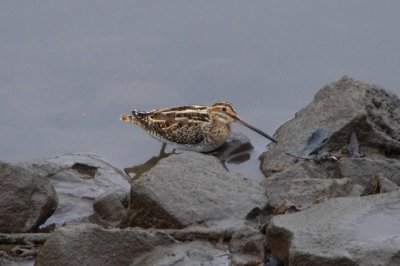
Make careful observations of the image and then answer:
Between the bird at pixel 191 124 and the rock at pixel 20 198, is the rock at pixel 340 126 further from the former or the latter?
the rock at pixel 20 198

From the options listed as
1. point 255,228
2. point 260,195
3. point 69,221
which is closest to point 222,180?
point 260,195

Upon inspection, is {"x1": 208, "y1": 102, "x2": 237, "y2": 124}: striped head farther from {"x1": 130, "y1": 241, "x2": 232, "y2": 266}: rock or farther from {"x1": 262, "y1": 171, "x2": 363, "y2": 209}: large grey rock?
{"x1": 130, "y1": 241, "x2": 232, "y2": 266}: rock

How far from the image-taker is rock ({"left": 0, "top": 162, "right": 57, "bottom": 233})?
6340mm

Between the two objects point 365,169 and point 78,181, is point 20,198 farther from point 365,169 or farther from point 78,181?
point 365,169

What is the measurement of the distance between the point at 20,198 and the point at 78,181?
48.9 inches

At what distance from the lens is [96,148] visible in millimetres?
8453

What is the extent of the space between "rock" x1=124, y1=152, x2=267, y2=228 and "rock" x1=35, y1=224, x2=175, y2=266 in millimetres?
314

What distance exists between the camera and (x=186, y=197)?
6.14m

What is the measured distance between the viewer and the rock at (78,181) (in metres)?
7.06

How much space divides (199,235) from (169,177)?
54cm

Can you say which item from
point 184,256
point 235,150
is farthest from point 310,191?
point 235,150

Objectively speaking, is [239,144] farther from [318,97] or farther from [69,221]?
[69,221]

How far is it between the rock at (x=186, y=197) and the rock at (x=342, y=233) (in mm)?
639

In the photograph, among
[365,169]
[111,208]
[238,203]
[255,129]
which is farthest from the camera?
[255,129]
